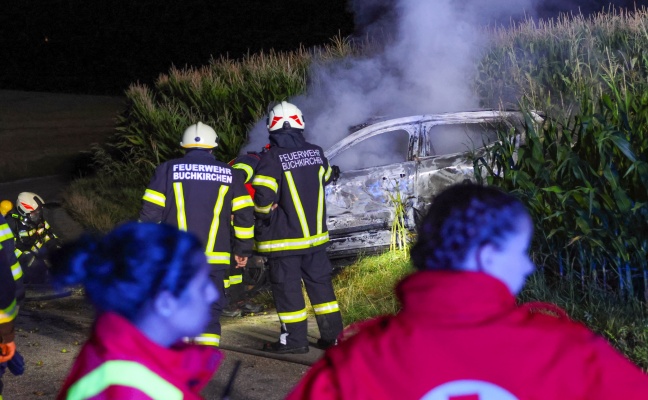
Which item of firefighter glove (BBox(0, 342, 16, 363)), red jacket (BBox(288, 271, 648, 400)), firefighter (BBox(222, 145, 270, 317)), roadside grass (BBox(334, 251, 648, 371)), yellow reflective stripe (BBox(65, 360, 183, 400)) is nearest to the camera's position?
red jacket (BBox(288, 271, 648, 400))

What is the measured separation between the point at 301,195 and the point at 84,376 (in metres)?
4.86

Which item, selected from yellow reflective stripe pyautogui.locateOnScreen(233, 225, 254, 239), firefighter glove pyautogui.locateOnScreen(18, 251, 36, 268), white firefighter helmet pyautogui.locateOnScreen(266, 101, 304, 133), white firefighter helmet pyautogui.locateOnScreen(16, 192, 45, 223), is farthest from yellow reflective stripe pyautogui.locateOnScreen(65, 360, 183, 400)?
firefighter glove pyautogui.locateOnScreen(18, 251, 36, 268)

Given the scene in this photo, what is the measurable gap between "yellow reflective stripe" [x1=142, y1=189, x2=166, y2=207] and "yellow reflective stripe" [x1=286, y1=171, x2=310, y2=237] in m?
1.05

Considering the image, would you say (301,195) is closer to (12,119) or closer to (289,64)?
(289,64)

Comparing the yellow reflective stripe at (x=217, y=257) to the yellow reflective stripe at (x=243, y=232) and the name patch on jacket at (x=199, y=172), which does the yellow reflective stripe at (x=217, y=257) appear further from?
the name patch on jacket at (x=199, y=172)

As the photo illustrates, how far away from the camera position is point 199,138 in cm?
621

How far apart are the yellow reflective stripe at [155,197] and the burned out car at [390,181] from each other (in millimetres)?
3416

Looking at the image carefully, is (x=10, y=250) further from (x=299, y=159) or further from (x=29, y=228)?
(x=29, y=228)

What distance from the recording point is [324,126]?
438 inches

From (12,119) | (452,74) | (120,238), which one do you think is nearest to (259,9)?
(12,119)

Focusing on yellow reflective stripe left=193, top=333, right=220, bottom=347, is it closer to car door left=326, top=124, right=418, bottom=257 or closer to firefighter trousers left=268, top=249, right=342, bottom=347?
firefighter trousers left=268, top=249, right=342, bottom=347

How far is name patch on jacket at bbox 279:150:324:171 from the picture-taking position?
6.80 meters

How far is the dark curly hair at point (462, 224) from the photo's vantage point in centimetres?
200

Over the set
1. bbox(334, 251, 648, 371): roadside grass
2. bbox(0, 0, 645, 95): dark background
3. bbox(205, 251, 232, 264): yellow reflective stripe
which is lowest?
bbox(334, 251, 648, 371): roadside grass
